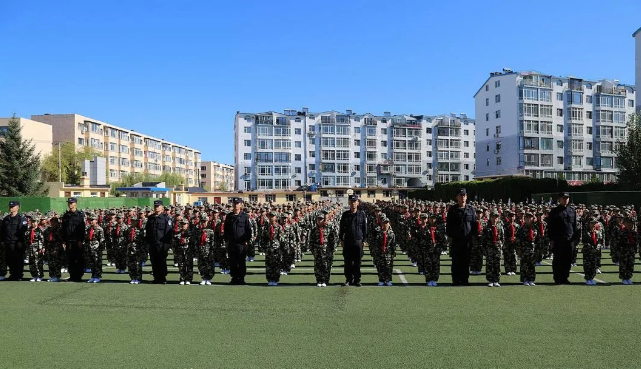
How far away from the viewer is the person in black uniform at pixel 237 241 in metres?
11.6

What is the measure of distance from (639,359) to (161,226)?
9.29 meters

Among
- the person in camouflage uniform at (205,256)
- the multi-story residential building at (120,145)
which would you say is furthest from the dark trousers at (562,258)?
the multi-story residential building at (120,145)

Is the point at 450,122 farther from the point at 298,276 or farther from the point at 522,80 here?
the point at 298,276

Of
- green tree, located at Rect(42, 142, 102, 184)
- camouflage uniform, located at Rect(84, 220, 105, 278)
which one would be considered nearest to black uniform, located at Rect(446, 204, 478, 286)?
camouflage uniform, located at Rect(84, 220, 105, 278)

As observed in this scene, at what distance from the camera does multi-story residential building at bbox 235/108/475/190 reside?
3996 inches

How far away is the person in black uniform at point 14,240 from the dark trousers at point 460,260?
951cm

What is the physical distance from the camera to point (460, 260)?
36.5 feet

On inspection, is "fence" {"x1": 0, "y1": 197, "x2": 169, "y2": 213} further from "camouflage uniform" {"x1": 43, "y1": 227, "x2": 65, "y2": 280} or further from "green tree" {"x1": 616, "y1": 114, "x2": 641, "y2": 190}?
"green tree" {"x1": 616, "y1": 114, "x2": 641, "y2": 190}

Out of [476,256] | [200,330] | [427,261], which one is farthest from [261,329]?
[476,256]

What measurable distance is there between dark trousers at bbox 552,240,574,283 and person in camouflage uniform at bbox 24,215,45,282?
11.2 metres

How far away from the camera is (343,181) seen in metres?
104

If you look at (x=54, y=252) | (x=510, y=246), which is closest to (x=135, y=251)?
(x=54, y=252)

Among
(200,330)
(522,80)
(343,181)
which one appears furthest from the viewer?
(343,181)

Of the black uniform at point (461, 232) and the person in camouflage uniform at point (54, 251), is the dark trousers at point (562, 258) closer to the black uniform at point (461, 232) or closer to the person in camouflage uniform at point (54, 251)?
the black uniform at point (461, 232)
